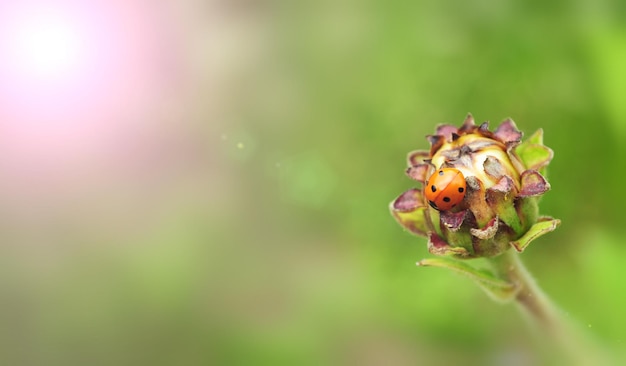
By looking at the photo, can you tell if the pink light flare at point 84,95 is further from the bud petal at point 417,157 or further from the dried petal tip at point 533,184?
the dried petal tip at point 533,184

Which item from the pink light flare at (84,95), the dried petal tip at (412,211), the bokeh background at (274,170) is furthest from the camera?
the pink light flare at (84,95)

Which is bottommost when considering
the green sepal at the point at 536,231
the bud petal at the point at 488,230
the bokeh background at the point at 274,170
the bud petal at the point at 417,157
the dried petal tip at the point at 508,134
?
the bud petal at the point at 488,230

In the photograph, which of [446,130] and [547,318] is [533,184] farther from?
[547,318]

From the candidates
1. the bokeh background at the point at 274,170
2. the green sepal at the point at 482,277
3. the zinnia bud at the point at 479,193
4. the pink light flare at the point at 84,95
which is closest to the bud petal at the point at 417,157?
the zinnia bud at the point at 479,193

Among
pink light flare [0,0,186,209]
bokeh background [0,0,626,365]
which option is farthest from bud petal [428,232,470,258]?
pink light flare [0,0,186,209]

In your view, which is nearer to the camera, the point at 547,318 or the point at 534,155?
the point at 534,155

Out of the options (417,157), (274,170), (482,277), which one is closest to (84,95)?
(274,170)

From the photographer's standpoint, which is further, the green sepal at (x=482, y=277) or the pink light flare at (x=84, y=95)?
the pink light flare at (x=84, y=95)
